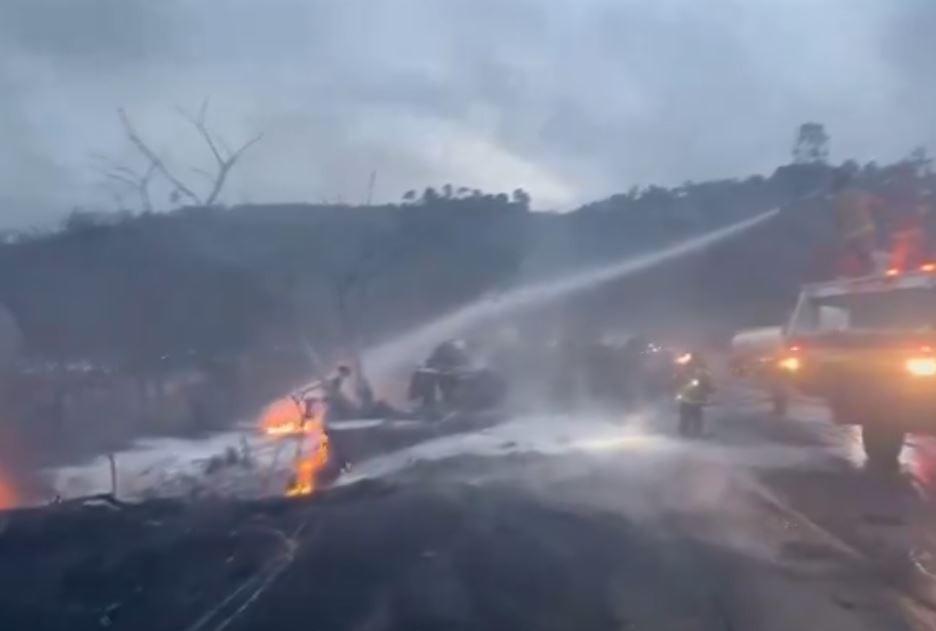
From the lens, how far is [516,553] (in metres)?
11.1

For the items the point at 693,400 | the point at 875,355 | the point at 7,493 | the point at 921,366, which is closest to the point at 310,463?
the point at 7,493

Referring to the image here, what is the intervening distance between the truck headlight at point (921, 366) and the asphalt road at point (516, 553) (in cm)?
115

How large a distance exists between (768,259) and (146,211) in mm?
25189

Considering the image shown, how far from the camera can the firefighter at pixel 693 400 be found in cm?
2169

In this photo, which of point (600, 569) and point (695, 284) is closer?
point (600, 569)

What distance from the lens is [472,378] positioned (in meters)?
31.2

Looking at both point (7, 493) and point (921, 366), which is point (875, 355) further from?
point (7, 493)

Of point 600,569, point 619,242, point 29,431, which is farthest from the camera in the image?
point 619,242

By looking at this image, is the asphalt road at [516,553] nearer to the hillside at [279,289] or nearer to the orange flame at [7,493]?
the orange flame at [7,493]

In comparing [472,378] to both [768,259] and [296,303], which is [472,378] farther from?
[768,259]

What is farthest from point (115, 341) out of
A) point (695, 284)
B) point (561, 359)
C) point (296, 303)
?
point (695, 284)

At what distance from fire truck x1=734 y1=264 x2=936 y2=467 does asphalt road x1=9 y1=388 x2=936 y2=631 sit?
25.0 inches

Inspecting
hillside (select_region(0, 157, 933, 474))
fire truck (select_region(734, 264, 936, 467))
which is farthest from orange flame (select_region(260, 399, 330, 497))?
fire truck (select_region(734, 264, 936, 467))

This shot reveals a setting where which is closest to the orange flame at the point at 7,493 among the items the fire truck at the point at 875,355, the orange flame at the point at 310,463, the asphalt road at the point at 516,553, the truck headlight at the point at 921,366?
the orange flame at the point at 310,463
